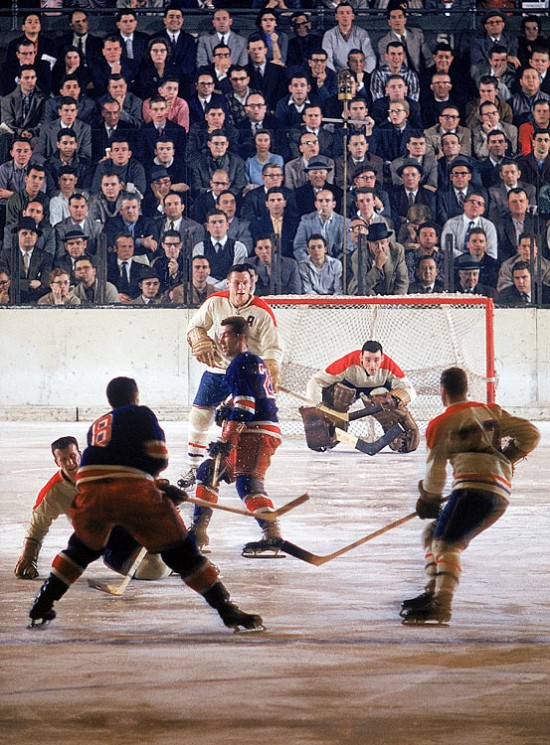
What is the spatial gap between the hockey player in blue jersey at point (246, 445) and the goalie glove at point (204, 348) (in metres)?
1.77

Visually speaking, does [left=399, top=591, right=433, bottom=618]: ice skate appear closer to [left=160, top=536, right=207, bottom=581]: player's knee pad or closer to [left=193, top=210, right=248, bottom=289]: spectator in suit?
[left=160, top=536, right=207, bottom=581]: player's knee pad

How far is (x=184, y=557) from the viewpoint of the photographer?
459 cm

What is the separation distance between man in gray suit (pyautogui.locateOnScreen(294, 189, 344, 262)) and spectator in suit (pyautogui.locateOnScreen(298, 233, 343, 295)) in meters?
0.08

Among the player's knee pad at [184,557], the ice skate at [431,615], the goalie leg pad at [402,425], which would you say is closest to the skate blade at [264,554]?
the ice skate at [431,615]

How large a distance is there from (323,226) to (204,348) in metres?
6.20

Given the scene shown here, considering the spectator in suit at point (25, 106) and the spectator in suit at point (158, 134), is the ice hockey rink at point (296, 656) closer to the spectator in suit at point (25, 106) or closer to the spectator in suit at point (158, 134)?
the spectator in suit at point (158, 134)

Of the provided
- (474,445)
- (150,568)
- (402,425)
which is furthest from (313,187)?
(474,445)

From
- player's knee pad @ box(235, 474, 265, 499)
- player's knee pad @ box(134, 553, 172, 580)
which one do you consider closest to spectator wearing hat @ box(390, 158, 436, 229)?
player's knee pad @ box(235, 474, 265, 499)

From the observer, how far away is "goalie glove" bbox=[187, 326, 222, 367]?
322 inches

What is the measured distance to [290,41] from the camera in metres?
15.8

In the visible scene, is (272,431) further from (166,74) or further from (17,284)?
(166,74)

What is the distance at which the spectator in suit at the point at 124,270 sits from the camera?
14.1 meters

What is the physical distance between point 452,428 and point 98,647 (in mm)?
1541

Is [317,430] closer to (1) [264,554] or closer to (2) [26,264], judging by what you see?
(2) [26,264]
